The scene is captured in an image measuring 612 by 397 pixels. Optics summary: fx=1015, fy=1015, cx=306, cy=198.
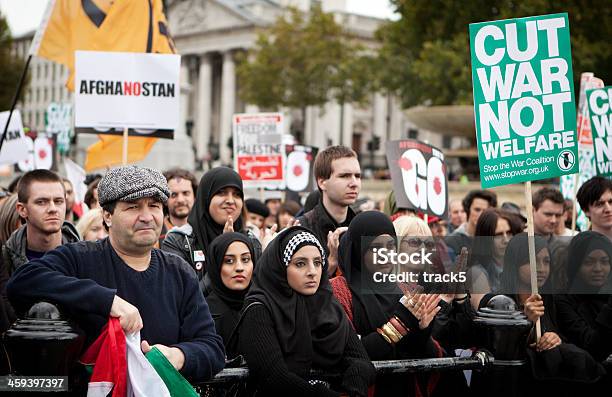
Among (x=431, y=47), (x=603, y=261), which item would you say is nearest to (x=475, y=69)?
(x=603, y=261)

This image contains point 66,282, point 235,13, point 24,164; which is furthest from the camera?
point 235,13

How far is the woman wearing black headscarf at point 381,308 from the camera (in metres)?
5.12

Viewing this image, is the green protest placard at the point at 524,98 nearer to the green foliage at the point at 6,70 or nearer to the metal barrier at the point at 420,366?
the metal barrier at the point at 420,366

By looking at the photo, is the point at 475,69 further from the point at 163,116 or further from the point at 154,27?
the point at 154,27

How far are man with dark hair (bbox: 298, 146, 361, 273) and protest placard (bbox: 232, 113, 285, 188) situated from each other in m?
6.67

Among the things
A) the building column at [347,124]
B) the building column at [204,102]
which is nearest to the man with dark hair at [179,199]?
the building column at [347,124]

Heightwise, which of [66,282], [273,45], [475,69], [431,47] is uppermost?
[273,45]

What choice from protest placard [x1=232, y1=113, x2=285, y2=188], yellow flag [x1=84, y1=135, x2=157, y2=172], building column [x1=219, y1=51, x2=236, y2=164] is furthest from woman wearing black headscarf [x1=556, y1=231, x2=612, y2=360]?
building column [x1=219, y1=51, x2=236, y2=164]

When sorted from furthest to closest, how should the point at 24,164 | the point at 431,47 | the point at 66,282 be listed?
the point at 431,47 → the point at 24,164 → the point at 66,282

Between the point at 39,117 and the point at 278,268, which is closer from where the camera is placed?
the point at 278,268

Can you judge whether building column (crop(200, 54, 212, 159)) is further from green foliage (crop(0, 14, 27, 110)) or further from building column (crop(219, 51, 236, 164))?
green foliage (crop(0, 14, 27, 110))

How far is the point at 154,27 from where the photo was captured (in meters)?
10.6

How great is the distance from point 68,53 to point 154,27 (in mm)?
956

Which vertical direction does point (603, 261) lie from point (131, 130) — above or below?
below
